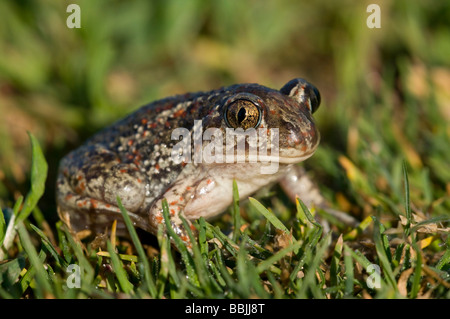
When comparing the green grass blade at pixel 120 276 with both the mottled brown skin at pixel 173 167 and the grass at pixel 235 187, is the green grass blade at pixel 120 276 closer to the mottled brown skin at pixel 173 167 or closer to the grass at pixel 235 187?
the grass at pixel 235 187

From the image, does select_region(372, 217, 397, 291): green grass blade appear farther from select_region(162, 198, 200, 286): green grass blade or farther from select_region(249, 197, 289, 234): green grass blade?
select_region(162, 198, 200, 286): green grass blade

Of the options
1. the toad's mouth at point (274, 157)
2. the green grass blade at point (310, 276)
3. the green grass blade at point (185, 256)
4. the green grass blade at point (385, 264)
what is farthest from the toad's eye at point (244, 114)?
the green grass blade at point (385, 264)

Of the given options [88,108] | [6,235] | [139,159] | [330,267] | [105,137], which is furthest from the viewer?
[88,108]

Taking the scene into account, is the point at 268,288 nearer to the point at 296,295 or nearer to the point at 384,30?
the point at 296,295

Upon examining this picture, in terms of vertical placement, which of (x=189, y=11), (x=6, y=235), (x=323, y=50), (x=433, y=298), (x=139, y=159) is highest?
(x=189, y=11)

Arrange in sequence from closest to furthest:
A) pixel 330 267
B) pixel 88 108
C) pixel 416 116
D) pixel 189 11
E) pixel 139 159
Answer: pixel 330 267 < pixel 139 159 < pixel 416 116 < pixel 88 108 < pixel 189 11

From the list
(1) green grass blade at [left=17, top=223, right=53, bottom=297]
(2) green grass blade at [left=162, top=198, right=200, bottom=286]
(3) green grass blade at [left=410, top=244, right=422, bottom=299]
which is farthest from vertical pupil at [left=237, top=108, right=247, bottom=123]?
(1) green grass blade at [left=17, top=223, right=53, bottom=297]

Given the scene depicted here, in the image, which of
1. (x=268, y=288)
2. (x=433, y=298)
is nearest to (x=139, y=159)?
(x=268, y=288)
